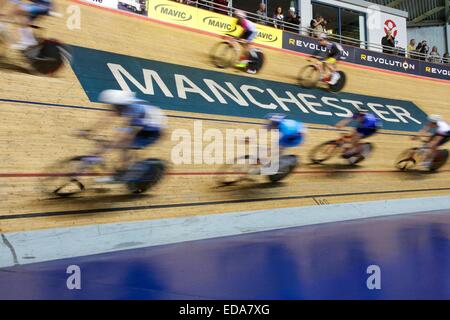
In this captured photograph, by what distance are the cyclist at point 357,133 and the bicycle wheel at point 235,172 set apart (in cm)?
250

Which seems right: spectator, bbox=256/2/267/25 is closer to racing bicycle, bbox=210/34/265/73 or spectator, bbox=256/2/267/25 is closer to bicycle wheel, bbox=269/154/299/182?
racing bicycle, bbox=210/34/265/73

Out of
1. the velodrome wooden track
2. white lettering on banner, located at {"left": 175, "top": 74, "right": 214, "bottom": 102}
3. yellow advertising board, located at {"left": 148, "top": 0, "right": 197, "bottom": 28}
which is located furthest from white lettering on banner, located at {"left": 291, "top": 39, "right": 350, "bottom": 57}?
white lettering on banner, located at {"left": 175, "top": 74, "right": 214, "bottom": 102}

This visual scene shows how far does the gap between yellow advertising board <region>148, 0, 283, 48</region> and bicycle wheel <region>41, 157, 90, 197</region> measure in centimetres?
515

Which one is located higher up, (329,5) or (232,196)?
(329,5)

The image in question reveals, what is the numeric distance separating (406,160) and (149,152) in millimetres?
6290

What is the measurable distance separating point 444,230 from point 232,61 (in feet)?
18.8

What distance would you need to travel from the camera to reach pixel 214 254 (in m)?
4.69

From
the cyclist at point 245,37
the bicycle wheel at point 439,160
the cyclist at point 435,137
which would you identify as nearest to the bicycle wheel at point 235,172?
the cyclist at point 245,37

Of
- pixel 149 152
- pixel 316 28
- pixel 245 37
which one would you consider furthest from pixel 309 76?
pixel 149 152

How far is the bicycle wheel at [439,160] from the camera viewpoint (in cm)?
1035

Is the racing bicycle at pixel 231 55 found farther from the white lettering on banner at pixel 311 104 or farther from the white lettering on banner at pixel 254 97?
the white lettering on banner at pixel 311 104
